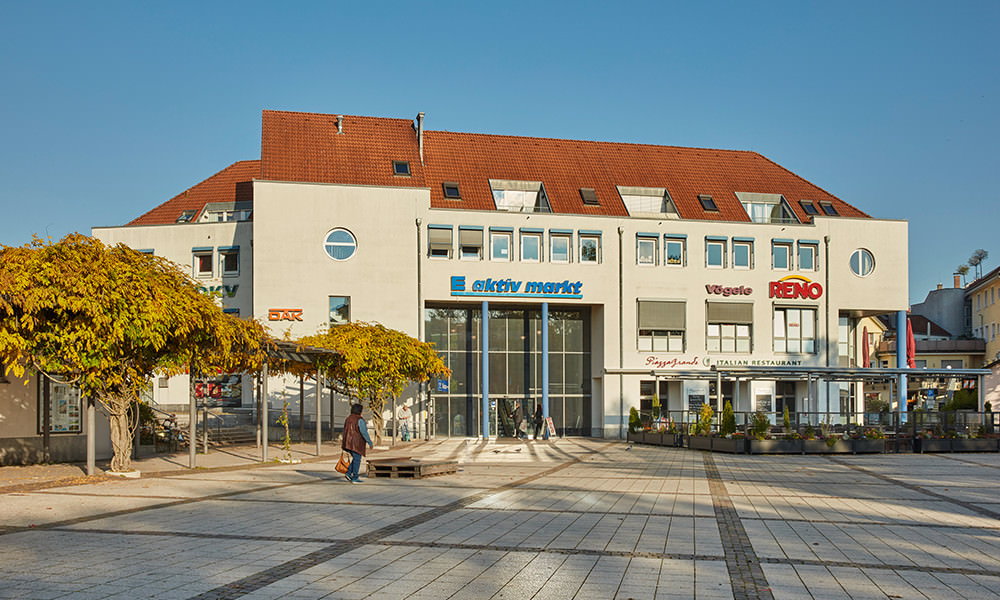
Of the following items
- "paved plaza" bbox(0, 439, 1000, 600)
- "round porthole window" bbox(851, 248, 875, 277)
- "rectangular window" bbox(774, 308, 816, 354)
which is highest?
"round porthole window" bbox(851, 248, 875, 277)

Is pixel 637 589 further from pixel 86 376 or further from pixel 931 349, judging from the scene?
pixel 931 349

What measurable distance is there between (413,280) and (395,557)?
3104 cm

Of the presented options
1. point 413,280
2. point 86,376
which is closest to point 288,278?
point 413,280

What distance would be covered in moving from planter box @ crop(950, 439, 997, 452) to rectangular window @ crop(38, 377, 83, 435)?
26.1 meters

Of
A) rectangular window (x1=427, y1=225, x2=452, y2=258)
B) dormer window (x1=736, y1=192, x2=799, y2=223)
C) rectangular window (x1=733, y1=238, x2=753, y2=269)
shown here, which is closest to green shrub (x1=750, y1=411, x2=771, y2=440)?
rectangular window (x1=733, y1=238, x2=753, y2=269)

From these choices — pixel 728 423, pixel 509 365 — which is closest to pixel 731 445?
pixel 728 423

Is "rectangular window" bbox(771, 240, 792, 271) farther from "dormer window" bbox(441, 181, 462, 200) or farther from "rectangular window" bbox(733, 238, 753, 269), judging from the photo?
"dormer window" bbox(441, 181, 462, 200)

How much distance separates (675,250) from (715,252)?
201cm

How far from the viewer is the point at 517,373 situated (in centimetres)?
4262

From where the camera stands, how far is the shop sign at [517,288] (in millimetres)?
40125

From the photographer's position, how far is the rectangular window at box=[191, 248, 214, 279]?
43125 millimetres

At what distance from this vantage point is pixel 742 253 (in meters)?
43.4

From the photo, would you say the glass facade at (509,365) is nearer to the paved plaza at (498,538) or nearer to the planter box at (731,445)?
the planter box at (731,445)

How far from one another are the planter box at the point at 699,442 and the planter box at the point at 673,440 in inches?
25.5
